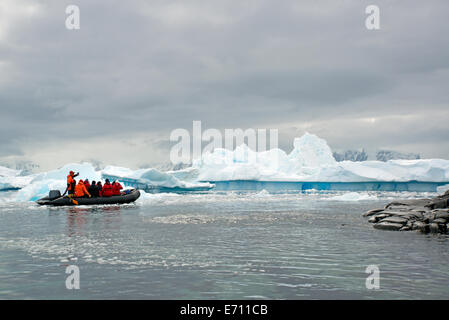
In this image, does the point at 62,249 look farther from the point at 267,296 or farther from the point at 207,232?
the point at 267,296

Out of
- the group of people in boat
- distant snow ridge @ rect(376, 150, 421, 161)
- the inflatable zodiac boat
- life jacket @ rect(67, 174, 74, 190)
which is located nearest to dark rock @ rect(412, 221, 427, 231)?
the group of people in boat

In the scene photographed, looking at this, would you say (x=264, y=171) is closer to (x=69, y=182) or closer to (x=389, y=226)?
(x=69, y=182)

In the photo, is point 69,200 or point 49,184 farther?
point 49,184

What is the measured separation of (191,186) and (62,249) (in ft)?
144

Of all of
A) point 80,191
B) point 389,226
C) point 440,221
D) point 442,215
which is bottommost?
point 389,226

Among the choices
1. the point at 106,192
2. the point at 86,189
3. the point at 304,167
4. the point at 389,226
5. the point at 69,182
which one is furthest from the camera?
the point at 304,167

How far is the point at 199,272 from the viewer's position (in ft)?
22.8

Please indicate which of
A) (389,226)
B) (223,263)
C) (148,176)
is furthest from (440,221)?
(148,176)

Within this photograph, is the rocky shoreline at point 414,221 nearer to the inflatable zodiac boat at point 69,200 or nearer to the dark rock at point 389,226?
the dark rock at point 389,226

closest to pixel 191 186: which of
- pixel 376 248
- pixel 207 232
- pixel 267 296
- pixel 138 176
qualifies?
pixel 138 176

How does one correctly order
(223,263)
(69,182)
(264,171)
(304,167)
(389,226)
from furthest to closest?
(304,167), (264,171), (69,182), (389,226), (223,263)

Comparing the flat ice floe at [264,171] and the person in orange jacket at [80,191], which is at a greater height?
the flat ice floe at [264,171]

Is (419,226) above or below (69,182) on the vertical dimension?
below

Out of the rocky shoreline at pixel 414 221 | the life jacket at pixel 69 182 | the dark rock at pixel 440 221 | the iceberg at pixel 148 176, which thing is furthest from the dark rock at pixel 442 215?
the iceberg at pixel 148 176
